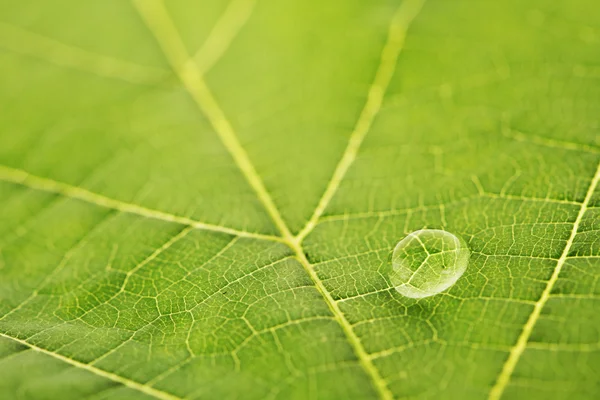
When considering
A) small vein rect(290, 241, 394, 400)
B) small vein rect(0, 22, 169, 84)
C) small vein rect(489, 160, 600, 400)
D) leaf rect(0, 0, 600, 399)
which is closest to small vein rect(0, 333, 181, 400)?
leaf rect(0, 0, 600, 399)

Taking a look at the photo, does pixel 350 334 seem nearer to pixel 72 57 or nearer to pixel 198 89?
pixel 198 89

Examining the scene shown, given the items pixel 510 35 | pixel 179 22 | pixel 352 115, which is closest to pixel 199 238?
pixel 352 115

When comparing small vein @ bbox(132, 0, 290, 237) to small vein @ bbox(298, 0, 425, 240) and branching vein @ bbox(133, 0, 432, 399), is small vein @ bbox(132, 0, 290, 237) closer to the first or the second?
branching vein @ bbox(133, 0, 432, 399)

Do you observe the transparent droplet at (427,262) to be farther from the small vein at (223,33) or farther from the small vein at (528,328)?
the small vein at (223,33)

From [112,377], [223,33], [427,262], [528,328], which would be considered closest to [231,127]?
[223,33]

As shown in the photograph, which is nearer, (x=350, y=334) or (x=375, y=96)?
(x=350, y=334)
